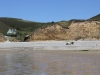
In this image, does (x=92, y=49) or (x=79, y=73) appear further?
(x=92, y=49)

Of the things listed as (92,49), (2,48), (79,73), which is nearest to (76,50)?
(92,49)

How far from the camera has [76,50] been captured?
883 inches

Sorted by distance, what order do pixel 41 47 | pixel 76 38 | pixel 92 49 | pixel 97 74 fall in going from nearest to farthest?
pixel 97 74 → pixel 92 49 → pixel 41 47 → pixel 76 38

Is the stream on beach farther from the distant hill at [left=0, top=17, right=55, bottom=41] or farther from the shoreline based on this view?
the distant hill at [left=0, top=17, right=55, bottom=41]

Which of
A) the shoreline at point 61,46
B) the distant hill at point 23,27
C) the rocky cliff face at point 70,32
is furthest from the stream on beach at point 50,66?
the distant hill at point 23,27

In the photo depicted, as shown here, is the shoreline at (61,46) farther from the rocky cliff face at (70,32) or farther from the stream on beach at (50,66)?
the stream on beach at (50,66)

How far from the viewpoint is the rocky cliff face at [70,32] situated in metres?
30.6

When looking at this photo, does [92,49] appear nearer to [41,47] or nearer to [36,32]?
[41,47]

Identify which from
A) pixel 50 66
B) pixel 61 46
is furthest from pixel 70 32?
pixel 50 66

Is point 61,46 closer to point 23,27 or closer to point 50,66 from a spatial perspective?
point 50,66

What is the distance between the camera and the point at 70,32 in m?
31.0

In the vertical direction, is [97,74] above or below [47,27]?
below

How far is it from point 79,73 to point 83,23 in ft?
72.9

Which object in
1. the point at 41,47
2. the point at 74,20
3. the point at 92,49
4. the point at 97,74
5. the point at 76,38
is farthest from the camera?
the point at 74,20
